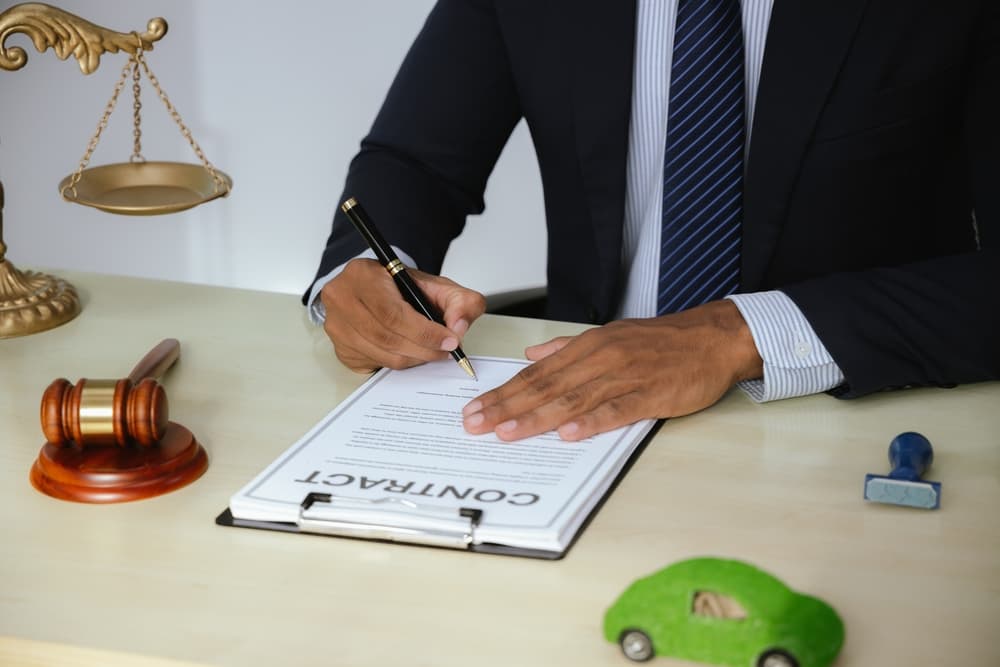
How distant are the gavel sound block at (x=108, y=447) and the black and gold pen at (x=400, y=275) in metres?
0.33

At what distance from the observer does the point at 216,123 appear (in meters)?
3.62

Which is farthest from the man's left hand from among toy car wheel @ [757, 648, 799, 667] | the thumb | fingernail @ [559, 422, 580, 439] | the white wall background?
the white wall background

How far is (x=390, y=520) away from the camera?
95 centimetres

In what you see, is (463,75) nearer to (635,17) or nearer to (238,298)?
(635,17)

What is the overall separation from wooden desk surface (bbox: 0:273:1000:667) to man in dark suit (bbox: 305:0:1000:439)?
2.5 inches

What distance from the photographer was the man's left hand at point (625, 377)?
1.13m

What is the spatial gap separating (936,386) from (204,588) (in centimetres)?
83

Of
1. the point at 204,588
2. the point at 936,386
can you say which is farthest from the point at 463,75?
the point at 204,588

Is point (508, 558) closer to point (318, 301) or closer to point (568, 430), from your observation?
point (568, 430)

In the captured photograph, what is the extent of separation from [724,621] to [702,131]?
91 cm

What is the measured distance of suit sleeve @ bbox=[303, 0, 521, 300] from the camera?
1739 millimetres

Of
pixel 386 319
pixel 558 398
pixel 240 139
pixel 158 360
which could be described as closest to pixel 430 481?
pixel 558 398

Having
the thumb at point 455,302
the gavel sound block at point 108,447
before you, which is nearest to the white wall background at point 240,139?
the thumb at point 455,302

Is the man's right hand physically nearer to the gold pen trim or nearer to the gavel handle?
the gold pen trim
